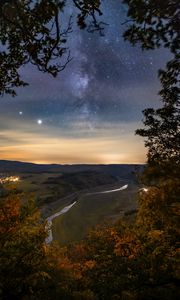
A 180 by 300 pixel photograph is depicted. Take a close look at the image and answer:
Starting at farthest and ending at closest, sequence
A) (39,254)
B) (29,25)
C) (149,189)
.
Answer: (39,254)
(149,189)
(29,25)

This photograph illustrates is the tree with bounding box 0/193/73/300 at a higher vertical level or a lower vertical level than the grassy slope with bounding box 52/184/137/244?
higher

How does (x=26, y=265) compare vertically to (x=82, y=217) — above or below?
above

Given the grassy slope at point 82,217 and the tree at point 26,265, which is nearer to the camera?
the tree at point 26,265

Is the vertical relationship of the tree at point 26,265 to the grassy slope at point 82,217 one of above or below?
above

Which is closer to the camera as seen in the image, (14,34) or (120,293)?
(14,34)

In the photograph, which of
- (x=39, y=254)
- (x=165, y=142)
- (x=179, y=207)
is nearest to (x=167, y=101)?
(x=165, y=142)

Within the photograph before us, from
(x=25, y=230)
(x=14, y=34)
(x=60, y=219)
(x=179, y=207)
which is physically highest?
(x=14, y=34)

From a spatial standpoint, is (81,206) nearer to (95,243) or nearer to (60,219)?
(60,219)

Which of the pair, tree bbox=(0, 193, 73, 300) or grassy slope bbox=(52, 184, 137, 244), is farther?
grassy slope bbox=(52, 184, 137, 244)

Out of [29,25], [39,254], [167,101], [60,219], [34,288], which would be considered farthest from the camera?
[60,219]

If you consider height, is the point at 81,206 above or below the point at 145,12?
below

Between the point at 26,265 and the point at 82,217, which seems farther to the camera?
the point at 82,217
